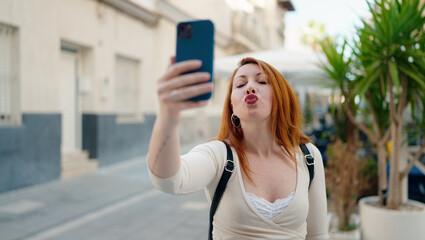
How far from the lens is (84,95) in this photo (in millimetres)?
8992

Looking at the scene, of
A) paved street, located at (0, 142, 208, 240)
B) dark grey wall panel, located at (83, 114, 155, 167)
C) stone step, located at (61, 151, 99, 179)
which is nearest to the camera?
paved street, located at (0, 142, 208, 240)

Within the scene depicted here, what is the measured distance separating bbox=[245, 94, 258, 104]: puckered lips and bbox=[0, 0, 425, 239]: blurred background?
2.44 metres

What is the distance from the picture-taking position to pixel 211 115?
17172mm

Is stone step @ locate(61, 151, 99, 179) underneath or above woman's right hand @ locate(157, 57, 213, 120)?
underneath

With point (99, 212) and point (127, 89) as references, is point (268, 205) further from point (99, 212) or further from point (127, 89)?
point (127, 89)

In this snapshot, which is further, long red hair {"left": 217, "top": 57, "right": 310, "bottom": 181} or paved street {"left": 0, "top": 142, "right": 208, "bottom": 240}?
paved street {"left": 0, "top": 142, "right": 208, "bottom": 240}

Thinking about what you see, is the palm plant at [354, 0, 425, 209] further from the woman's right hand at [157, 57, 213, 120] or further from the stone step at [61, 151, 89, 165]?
the stone step at [61, 151, 89, 165]

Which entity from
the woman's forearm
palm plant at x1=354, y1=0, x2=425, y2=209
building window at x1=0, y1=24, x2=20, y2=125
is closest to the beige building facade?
building window at x1=0, y1=24, x2=20, y2=125

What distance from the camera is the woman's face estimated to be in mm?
1521

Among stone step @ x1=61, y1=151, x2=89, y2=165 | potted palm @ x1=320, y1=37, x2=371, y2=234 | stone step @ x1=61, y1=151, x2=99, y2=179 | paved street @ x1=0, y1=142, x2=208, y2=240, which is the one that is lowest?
paved street @ x1=0, y1=142, x2=208, y2=240

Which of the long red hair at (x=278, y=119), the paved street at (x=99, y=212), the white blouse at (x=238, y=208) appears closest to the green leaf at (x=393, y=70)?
the long red hair at (x=278, y=119)

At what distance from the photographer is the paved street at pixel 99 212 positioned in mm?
4734

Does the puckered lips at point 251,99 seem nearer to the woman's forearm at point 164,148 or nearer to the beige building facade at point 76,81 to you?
the woman's forearm at point 164,148

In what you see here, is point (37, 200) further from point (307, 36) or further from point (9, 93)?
point (307, 36)
